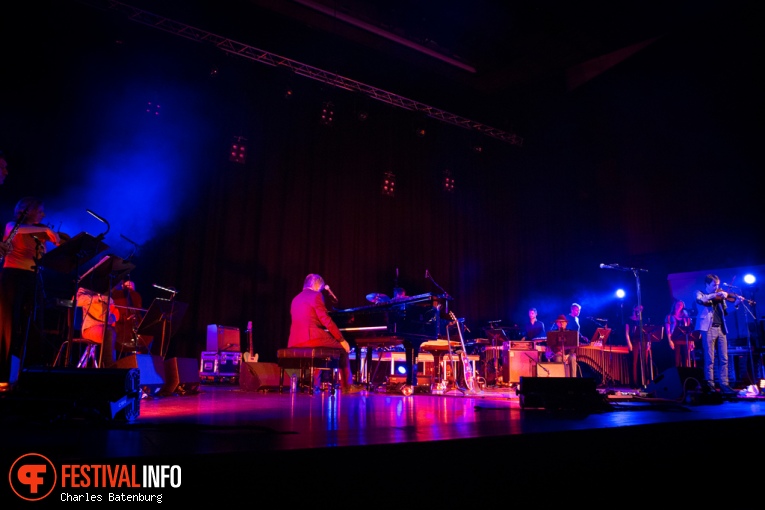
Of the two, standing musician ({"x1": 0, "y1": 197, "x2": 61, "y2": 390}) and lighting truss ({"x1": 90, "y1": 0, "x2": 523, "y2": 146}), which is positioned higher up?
lighting truss ({"x1": 90, "y1": 0, "x2": 523, "y2": 146})

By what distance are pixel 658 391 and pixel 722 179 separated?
8430 mm

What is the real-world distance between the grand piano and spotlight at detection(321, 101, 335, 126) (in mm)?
5078

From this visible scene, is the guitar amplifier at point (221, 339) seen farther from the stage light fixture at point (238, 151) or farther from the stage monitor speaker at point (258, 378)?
the stage light fixture at point (238, 151)

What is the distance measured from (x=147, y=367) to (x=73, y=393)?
2.71 m

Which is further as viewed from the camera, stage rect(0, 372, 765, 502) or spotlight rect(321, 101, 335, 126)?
spotlight rect(321, 101, 335, 126)

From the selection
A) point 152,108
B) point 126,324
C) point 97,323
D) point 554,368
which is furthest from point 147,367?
point 554,368

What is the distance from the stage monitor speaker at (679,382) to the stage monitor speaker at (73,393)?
4743 mm

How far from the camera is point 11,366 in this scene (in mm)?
4070

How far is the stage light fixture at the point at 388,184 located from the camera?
37.3 ft

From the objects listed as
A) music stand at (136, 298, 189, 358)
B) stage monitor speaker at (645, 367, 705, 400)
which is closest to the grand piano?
music stand at (136, 298, 189, 358)

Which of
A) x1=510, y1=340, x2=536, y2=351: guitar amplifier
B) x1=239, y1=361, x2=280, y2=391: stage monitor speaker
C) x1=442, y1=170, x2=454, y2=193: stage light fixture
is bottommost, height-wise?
x1=239, y1=361, x2=280, y2=391: stage monitor speaker

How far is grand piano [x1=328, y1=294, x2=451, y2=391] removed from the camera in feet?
21.2

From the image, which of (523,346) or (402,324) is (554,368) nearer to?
(523,346)

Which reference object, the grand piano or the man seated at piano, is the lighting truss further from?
the grand piano
